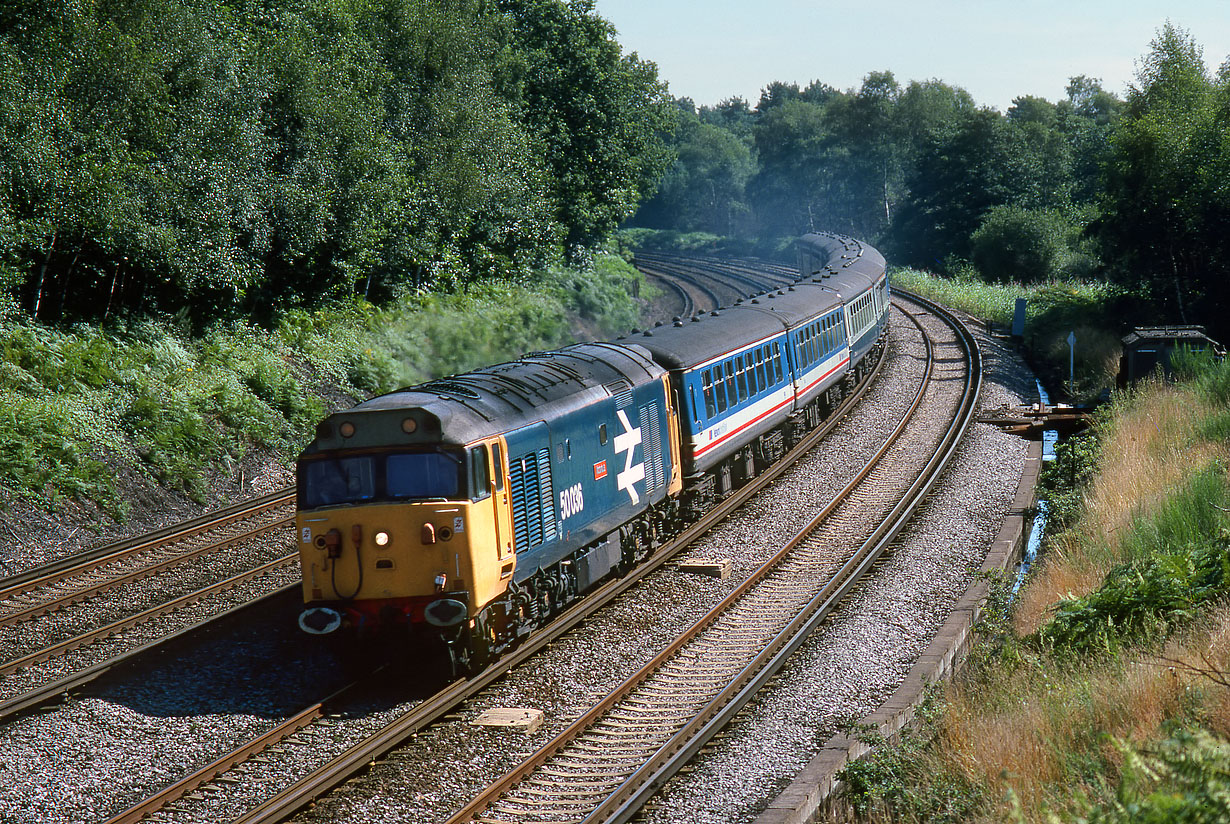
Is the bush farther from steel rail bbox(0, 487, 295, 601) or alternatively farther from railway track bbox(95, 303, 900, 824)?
steel rail bbox(0, 487, 295, 601)

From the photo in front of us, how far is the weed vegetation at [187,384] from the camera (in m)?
18.2

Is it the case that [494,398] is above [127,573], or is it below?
above

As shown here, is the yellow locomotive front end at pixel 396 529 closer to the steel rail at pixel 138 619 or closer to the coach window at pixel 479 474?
the coach window at pixel 479 474

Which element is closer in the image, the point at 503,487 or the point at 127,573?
the point at 503,487

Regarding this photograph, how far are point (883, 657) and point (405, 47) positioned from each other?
26871 millimetres

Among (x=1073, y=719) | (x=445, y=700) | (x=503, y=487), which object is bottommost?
(x=445, y=700)

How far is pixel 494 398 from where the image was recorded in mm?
12234

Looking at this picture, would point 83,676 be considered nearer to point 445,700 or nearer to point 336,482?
point 336,482

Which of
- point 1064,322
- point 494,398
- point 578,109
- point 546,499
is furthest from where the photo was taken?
point 578,109

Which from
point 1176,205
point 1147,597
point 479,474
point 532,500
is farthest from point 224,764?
point 1176,205

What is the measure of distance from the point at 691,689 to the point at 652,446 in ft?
16.4

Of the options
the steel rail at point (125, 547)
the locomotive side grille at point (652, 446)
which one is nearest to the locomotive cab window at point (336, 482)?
the locomotive side grille at point (652, 446)

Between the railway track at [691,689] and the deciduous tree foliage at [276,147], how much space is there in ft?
45.3

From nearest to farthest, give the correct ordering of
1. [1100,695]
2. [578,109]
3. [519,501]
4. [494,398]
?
1. [1100,695]
2. [519,501]
3. [494,398]
4. [578,109]
